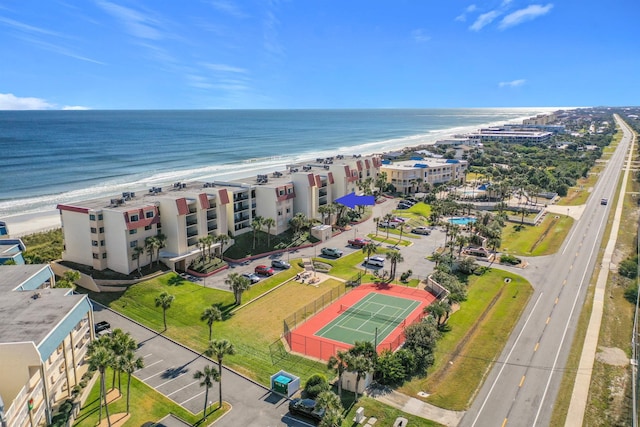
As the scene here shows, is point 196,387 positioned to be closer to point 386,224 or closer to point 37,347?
point 37,347

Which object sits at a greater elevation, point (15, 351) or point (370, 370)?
point (15, 351)

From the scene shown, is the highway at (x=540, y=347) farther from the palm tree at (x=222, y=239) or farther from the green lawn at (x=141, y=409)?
the palm tree at (x=222, y=239)

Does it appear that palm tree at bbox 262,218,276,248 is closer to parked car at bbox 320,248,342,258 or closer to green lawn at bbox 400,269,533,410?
parked car at bbox 320,248,342,258

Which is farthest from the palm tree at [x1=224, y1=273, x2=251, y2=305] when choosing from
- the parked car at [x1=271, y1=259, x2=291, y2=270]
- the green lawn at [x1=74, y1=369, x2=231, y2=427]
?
the green lawn at [x1=74, y1=369, x2=231, y2=427]

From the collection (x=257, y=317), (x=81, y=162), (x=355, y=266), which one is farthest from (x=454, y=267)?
(x=81, y=162)

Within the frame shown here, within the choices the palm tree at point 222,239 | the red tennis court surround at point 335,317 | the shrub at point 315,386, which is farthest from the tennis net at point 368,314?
the palm tree at point 222,239

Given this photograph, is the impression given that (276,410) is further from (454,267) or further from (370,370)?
(454,267)
